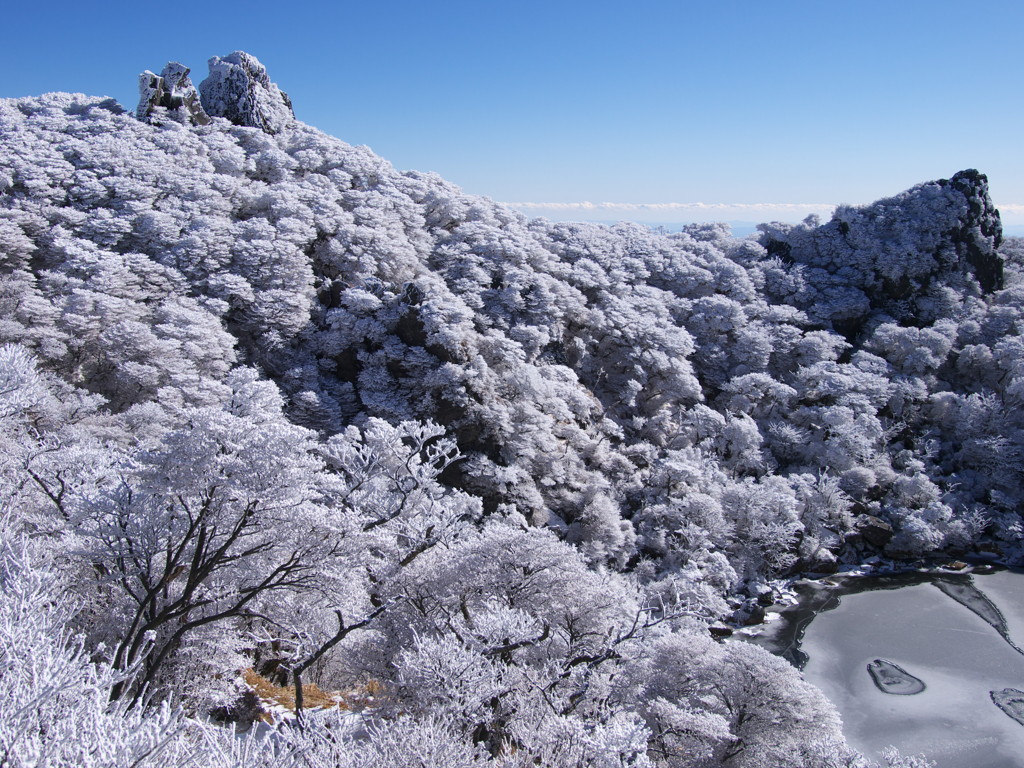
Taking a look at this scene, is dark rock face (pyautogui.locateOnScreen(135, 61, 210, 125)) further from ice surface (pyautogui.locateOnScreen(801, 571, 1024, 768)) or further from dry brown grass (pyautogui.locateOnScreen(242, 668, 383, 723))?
ice surface (pyautogui.locateOnScreen(801, 571, 1024, 768))

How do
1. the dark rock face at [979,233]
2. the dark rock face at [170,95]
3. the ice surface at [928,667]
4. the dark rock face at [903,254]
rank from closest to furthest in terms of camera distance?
the ice surface at [928,667]
the dark rock face at [170,95]
the dark rock face at [903,254]
the dark rock face at [979,233]

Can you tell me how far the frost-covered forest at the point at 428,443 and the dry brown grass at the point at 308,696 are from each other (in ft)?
0.62

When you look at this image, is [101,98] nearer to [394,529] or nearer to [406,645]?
[394,529]

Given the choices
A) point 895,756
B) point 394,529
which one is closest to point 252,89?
point 394,529

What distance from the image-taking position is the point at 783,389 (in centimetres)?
3809

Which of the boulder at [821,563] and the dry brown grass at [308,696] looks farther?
the boulder at [821,563]

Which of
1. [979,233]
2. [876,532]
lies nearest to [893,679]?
[876,532]

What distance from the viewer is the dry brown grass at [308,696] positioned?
12906 millimetres

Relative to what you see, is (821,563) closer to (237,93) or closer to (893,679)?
(893,679)

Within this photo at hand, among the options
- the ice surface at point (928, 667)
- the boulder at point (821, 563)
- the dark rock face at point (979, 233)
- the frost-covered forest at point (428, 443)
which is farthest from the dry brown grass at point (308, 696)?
the dark rock face at point (979, 233)

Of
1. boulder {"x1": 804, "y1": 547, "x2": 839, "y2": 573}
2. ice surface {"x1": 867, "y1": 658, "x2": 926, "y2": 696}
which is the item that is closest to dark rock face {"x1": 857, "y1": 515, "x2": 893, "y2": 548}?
boulder {"x1": 804, "y1": 547, "x2": 839, "y2": 573}

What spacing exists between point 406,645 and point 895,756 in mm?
10042

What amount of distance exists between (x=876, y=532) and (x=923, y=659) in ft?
33.5

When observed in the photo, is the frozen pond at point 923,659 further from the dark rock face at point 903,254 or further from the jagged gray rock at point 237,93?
the jagged gray rock at point 237,93
